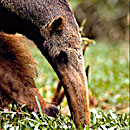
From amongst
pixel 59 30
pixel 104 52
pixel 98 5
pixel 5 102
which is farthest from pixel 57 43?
pixel 98 5

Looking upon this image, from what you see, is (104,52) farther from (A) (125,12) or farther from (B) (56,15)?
(B) (56,15)

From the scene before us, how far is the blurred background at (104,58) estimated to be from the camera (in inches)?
230

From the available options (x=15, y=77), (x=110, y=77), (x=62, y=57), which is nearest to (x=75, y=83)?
(x=62, y=57)

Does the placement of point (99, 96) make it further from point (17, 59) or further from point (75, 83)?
point (75, 83)

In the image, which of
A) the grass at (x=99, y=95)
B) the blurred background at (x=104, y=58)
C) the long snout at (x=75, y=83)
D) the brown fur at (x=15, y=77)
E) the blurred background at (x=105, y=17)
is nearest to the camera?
the long snout at (x=75, y=83)

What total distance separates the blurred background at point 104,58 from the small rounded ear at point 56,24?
72 centimetres

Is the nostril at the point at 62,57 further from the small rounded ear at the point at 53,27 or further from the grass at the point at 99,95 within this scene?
the grass at the point at 99,95

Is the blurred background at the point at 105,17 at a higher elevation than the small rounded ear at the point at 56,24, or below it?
higher

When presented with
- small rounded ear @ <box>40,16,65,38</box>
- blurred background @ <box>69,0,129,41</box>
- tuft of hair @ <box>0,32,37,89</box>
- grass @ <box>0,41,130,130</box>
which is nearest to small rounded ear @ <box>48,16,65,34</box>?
small rounded ear @ <box>40,16,65,38</box>

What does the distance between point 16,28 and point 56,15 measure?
513mm

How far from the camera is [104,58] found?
10.3m

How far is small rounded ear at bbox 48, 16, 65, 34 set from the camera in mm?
3075

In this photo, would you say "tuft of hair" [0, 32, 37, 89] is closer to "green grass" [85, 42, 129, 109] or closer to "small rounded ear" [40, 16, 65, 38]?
"small rounded ear" [40, 16, 65, 38]

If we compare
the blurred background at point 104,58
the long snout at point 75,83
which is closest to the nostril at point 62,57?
the long snout at point 75,83
